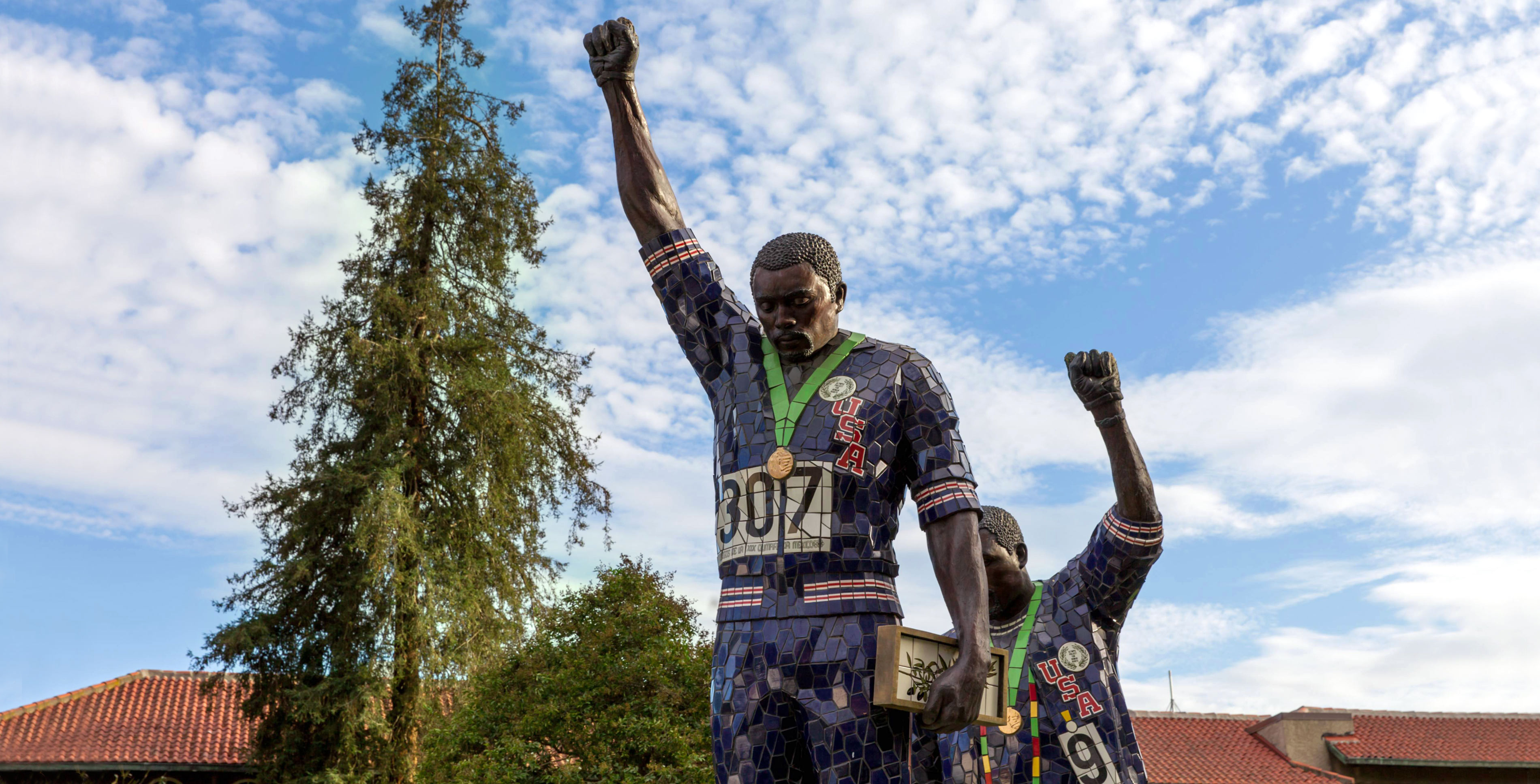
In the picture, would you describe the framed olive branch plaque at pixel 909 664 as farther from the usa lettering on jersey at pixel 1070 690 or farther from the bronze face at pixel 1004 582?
the bronze face at pixel 1004 582

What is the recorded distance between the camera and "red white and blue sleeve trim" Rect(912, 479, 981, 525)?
3230 mm

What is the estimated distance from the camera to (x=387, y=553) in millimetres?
19172

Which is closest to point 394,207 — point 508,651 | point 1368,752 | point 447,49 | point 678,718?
point 447,49

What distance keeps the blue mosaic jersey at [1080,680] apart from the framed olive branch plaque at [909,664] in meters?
1.52

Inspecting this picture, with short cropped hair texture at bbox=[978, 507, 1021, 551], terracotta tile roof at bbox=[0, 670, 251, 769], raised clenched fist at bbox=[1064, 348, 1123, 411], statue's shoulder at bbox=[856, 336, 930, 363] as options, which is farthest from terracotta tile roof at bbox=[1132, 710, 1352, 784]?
statue's shoulder at bbox=[856, 336, 930, 363]

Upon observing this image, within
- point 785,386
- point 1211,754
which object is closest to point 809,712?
point 785,386

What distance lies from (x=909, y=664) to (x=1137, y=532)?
225 cm

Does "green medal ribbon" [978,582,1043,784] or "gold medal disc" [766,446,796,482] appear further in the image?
"green medal ribbon" [978,582,1043,784]

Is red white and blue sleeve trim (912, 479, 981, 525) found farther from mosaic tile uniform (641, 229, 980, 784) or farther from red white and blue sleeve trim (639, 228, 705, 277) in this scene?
red white and blue sleeve trim (639, 228, 705, 277)

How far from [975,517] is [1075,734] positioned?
74.8 inches

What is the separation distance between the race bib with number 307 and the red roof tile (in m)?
27.2

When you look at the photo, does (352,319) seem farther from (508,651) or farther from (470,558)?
(508,651)

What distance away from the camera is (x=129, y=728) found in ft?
74.9

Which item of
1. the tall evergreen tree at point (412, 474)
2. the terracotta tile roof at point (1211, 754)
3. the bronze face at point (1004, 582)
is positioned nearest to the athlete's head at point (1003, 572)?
the bronze face at point (1004, 582)
